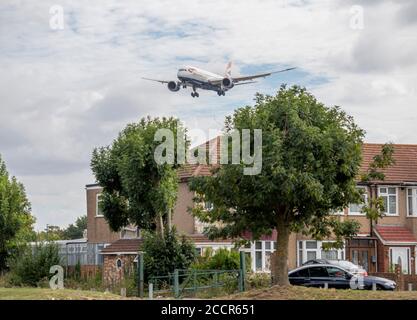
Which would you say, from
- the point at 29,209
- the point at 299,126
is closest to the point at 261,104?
the point at 299,126

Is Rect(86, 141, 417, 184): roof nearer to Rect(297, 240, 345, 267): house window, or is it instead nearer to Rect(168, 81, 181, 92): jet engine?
Rect(297, 240, 345, 267): house window

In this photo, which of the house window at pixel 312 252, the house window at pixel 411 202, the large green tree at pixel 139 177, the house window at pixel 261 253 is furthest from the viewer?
the house window at pixel 411 202

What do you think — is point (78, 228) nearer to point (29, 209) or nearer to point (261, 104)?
point (29, 209)

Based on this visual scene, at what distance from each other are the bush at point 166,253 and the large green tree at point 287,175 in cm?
856

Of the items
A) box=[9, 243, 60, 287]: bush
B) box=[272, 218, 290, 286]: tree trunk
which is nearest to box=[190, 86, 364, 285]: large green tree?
box=[272, 218, 290, 286]: tree trunk

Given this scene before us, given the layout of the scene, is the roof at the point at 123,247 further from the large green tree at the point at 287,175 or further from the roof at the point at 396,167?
the large green tree at the point at 287,175

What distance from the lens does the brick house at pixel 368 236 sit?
58.0 meters

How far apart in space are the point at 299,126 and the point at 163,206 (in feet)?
45.8

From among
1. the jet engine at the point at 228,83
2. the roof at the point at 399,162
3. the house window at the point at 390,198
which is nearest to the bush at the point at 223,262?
the roof at the point at 399,162

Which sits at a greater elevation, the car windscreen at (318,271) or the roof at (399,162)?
the roof at (399,162)

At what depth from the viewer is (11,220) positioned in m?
61.6

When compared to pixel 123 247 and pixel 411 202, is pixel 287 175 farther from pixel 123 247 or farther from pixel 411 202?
pixel 123 247

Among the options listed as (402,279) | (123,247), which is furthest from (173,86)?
(402,279)

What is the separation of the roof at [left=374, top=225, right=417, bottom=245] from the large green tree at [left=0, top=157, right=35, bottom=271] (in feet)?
71.8
